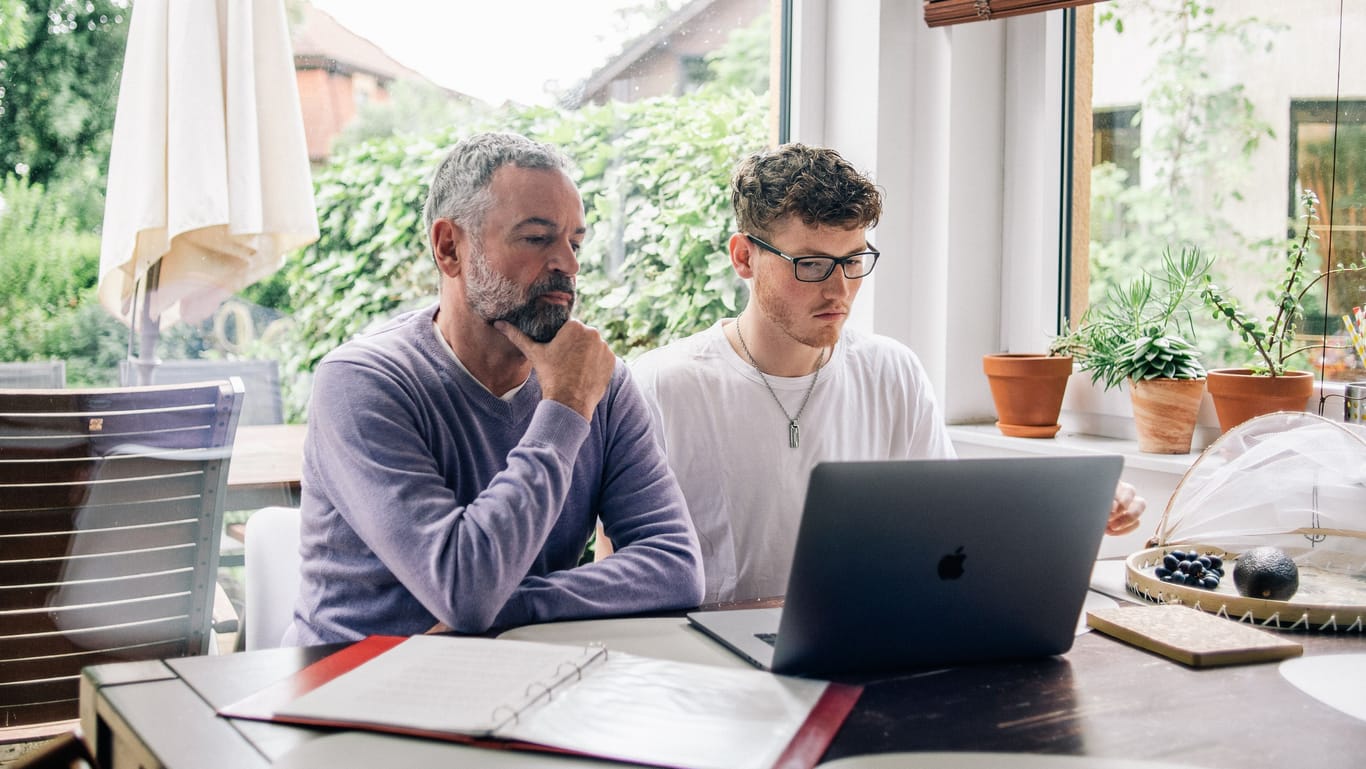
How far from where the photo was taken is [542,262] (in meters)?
1.76

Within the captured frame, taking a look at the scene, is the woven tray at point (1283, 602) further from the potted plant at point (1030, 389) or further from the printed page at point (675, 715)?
the potted plant at point (1030, 389)

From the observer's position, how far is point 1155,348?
247cm

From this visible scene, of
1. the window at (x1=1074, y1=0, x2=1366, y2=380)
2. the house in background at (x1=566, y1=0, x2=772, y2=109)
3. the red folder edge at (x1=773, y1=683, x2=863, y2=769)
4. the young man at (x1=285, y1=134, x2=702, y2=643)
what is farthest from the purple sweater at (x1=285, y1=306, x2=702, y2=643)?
the window at (x1=1074, y1=0, x2=1366, y2=380)

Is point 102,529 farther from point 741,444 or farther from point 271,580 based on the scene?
point 741,444

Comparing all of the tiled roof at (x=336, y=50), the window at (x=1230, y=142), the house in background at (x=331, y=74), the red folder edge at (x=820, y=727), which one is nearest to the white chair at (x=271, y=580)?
the red folder edge at (x=820, y=727)

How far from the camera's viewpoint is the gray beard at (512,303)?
1734 millimetres

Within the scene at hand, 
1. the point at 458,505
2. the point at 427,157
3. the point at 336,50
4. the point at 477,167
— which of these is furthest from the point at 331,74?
the point at 458,505

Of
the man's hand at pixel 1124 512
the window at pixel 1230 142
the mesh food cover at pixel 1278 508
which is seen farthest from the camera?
the window at pixel 1230 142

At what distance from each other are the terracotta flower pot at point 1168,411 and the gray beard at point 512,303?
1.34 m

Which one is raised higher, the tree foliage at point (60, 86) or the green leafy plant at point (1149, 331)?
the tree foliage at point (60, 86)

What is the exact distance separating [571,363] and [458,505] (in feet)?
0.85

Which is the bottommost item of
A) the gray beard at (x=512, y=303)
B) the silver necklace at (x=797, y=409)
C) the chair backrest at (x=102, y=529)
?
the chair backrest at (x=102, y=529)

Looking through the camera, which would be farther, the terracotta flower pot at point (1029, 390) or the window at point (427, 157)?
the terracotta flower pot at point (1029, 390)

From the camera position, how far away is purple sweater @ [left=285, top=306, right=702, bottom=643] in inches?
57.4
